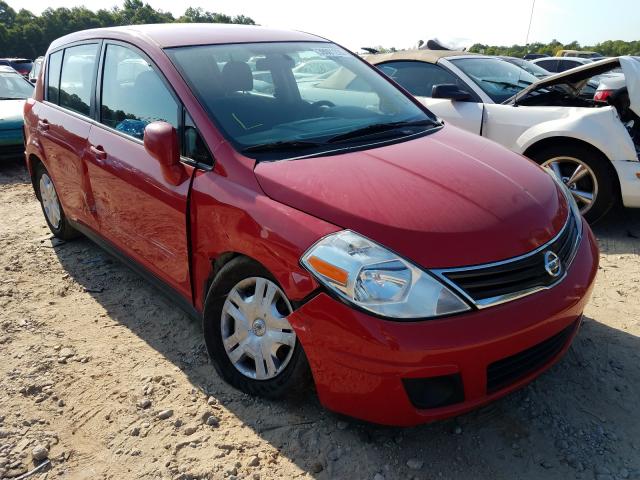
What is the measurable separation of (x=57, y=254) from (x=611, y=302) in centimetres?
409

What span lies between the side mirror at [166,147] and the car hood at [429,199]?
47 cm

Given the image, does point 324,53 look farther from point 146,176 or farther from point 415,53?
point 415,53

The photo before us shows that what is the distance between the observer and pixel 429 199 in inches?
83.0

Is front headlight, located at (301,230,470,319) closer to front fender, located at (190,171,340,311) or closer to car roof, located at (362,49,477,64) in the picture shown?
front fender, located at (190,171,340,311)

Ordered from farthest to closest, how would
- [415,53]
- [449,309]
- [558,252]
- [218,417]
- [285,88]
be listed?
[415,53]
[285,88]
[218,417]
[558,252]
[449,309]

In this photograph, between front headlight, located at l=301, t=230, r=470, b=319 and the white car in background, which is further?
the white car in background

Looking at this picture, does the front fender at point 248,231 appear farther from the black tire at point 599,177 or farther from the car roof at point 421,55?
the car roof at point 421,55

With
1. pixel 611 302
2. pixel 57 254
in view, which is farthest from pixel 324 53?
pixel 57 254

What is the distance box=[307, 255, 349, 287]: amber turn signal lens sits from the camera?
1.88 meters

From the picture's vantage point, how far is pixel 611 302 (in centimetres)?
327

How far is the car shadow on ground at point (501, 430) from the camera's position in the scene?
6.77ft

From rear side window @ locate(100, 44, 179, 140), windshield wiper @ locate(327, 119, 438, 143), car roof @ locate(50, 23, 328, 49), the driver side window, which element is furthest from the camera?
the driver side window

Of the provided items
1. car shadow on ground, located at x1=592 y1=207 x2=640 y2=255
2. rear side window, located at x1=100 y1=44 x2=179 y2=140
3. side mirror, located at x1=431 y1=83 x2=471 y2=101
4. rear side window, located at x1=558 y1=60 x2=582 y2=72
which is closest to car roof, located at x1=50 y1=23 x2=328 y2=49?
rear side window, located at x1=100 y1=44 x2=179 y2=140

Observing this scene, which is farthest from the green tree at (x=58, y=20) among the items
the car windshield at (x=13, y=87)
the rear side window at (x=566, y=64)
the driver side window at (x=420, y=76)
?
the driver side window at (x=420, y=76)
